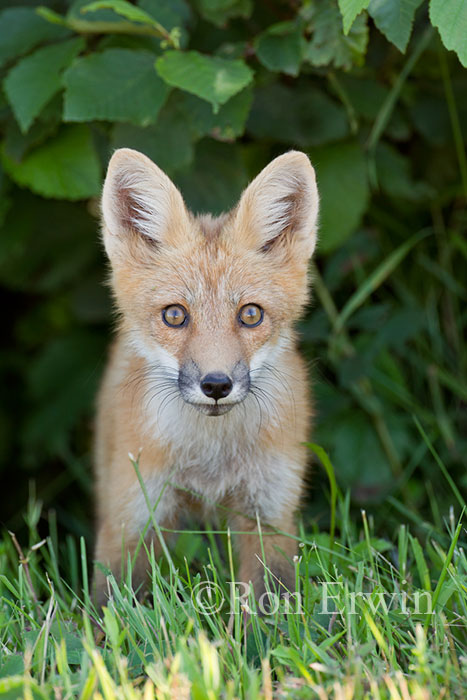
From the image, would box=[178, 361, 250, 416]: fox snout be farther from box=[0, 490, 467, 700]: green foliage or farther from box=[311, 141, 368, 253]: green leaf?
box=[311, 141, 368, 253]: green leaf

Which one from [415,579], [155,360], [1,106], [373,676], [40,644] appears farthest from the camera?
[1,106]

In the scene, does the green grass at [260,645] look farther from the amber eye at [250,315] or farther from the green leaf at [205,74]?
the green leaf at [205,74]

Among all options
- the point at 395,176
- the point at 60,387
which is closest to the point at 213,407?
the point at 395,176

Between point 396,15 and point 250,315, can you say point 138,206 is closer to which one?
point 250,315

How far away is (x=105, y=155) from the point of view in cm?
412

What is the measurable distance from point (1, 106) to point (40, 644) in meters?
2.59

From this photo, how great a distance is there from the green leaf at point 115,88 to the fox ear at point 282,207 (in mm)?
649

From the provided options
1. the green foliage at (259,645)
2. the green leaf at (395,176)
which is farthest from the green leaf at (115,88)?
the green foliage at (259,645)

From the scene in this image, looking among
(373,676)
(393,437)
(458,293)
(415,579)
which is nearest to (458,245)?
(458,293)

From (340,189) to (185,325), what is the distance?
1836 millimetres

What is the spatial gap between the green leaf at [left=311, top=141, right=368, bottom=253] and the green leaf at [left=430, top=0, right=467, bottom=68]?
1.73m

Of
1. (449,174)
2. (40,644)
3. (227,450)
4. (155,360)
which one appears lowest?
(40,644)

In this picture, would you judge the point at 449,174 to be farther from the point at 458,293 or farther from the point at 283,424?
the point at 283,424

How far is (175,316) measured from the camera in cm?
309
